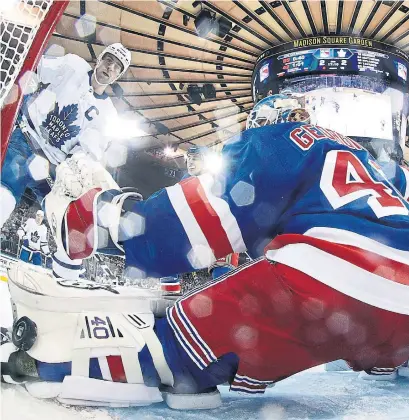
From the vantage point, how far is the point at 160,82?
5812mm

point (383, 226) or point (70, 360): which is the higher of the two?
point (383, 226)

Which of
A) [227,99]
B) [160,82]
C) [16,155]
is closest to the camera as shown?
[16,155]

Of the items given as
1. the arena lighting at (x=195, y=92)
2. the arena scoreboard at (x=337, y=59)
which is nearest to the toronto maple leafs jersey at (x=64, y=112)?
the arena scoreboard at (x=337, y=59)

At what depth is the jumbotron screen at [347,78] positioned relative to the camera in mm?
4914

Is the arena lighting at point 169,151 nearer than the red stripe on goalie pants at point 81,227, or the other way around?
the red stripe on goalie pants at point 81,227

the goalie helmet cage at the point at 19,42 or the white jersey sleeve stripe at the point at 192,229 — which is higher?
the goalie helmet cage at the point at 19,42

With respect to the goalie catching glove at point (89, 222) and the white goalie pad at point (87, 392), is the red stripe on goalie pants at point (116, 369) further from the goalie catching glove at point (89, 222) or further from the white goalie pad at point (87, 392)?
the goalie catching glove at point (89, 222)

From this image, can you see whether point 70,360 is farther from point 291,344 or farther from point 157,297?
point 291,344

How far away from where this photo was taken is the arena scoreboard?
499 centimetres

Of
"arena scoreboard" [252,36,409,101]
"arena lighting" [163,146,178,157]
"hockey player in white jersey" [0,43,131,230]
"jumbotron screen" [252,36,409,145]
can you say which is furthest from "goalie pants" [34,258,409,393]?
"arena lighting" [163,146,178,157]

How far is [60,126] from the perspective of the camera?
274 centimetres

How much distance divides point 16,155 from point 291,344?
2167 millimetres

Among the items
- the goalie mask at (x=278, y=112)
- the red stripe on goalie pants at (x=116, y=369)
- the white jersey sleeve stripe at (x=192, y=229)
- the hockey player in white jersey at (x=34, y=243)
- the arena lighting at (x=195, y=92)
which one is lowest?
the hockey player in white jersey at (x=34, y=243)

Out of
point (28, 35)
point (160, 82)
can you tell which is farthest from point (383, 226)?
point (160, 82)
